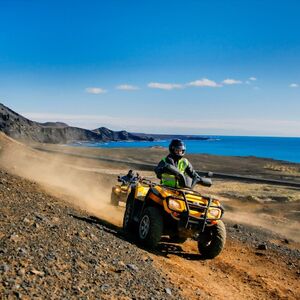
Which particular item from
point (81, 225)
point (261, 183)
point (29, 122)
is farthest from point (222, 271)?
point (29, 122)

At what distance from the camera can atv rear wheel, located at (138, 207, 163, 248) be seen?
32.2ft

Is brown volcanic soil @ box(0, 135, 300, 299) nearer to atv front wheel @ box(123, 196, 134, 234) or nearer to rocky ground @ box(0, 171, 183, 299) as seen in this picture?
rocky ground @ box(0, 171, 183, 299)

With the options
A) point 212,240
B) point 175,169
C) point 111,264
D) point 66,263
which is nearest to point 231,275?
point 212,240

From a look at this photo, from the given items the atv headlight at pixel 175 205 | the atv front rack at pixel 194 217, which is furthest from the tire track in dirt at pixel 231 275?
the atv headlight at pixel 175 205

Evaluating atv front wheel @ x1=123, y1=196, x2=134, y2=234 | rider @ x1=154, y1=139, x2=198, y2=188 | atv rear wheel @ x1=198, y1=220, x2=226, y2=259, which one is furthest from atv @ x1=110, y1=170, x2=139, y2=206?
atv rear wheel @ x1=198, y1=220, x2=226, y2=259

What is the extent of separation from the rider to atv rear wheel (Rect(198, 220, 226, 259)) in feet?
4.28

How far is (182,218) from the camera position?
9734mm

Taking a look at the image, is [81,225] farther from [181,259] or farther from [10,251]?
[10,251]

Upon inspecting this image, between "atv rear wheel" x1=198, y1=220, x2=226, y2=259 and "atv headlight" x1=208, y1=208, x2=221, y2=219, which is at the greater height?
"atv headlight" x1=208, y1=208, x2=221, y2=219

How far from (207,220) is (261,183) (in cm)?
3668

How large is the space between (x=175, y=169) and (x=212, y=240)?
1.99 metres

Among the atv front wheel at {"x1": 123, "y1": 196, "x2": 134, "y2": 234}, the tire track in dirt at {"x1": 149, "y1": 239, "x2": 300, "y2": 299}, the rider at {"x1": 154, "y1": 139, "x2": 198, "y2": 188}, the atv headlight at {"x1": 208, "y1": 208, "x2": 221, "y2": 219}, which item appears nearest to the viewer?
the tire track in dirt at {"x1": 149, "y1": 239, "x2": 300, "y2": 299}

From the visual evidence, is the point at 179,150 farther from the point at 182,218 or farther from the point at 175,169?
the point at 182,218

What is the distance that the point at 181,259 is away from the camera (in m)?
10.1
